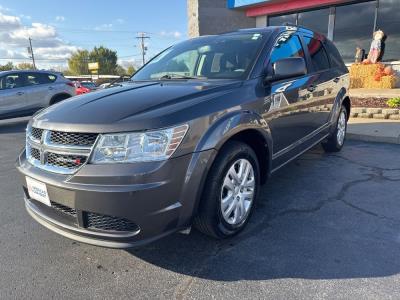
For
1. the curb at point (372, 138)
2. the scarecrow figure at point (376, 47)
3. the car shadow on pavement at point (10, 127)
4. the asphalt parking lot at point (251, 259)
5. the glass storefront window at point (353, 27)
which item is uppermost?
the glass storefront window at point (353, 27)

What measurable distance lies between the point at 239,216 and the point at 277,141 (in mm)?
919

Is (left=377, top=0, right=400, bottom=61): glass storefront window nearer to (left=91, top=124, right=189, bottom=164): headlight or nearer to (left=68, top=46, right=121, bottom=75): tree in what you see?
(left=91, top=124, right=189, bottom=164): headlight

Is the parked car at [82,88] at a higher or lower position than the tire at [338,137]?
higher

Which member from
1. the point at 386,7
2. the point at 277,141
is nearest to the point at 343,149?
the point at 277,141

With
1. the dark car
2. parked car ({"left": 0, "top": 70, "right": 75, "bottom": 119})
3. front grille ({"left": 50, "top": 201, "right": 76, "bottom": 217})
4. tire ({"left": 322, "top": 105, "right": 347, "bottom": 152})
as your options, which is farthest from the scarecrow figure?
front grille ({"left": 50, "top": 201, "right": 76, "bottom": 217})

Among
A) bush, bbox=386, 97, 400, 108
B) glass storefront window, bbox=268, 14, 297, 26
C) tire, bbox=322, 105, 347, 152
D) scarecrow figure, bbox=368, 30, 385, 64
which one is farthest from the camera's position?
glass storefront window, bbox=268, 14, 297, 26

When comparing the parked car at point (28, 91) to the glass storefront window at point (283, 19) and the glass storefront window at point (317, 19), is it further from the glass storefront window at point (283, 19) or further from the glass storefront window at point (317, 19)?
the glass storefront window at point (317, 19)

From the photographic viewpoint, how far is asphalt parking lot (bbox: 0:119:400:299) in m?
2.28

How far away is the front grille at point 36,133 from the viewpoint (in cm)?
252

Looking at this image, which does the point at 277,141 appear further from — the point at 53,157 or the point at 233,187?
the point at 53,157

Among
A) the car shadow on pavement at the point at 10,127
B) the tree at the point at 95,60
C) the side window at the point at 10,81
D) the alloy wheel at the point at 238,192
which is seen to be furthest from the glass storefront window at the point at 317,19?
the tree at the point at 95,60

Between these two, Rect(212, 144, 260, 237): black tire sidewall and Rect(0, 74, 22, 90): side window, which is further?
Rect(0, 74, 22, 90): side window

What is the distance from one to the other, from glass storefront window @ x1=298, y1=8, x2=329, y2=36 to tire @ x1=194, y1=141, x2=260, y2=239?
46.2ft

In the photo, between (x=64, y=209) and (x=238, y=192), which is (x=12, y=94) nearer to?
(x=64, y=209)
